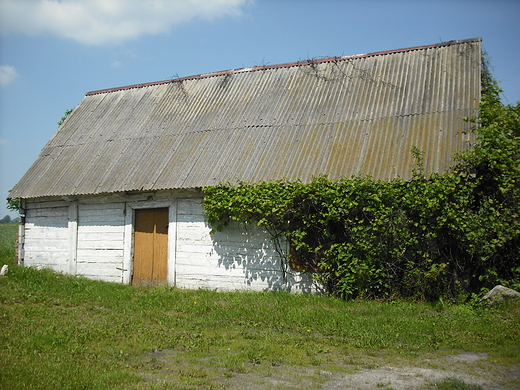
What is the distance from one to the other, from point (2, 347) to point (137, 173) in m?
7.61

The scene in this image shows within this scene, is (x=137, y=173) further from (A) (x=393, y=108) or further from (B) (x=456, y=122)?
(B) (x=456, y=122)

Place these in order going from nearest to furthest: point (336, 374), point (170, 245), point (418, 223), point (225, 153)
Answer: point (336, 374), point (418, 223), point (170, 245), point (225, 153)

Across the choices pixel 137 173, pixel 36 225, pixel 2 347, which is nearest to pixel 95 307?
pixel 2 347

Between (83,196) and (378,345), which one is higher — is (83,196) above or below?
above

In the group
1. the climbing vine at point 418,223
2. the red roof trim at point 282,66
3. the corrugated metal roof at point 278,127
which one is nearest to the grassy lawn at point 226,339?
the climbing vine at point 418,223

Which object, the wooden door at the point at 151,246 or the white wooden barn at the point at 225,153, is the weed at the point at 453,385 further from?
the wooden door at the point at 151,246

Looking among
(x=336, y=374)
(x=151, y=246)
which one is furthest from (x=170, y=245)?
(x=336, y=374)

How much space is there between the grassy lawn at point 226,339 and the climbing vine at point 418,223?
67cm

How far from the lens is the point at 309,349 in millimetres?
6730

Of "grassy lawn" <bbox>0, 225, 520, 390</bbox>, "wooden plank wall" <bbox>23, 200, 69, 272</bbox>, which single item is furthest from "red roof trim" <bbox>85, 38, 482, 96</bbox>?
"grassy lawn" <bbox>0, 225, 520, 390</bbox>

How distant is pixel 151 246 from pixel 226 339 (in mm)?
6423

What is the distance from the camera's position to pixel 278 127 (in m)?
13.4

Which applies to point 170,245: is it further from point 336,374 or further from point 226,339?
point 336,374

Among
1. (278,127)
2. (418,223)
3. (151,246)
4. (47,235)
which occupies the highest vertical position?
(278,127)
